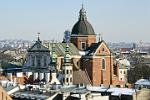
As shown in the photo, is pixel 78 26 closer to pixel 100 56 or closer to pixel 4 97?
pixel 100 56

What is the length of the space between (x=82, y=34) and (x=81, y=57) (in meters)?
3.58

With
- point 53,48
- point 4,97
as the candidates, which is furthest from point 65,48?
point 4,97

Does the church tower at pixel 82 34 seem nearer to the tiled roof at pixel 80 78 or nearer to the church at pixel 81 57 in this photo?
the church at pixel 81 57

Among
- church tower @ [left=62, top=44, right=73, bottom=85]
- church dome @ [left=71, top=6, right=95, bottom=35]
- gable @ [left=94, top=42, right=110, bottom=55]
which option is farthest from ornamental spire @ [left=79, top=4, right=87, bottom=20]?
church tower @ [left=62, top=44, right=73, bottom=85]

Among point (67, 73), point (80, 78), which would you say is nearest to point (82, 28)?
point (80, 78)

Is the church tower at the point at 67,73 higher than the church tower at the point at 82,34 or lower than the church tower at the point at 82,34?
lower

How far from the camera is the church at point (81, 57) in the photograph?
70000 millimetres

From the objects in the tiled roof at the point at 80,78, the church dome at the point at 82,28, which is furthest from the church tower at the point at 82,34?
the tiled roof at the point at 80,78

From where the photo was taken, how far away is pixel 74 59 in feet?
236

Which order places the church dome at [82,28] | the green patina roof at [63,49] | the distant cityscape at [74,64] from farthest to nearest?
the church dome at [82,28] < the green patina roof at [63,49] < the distant cityscape at [74,64]

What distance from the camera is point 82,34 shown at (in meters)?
74.4

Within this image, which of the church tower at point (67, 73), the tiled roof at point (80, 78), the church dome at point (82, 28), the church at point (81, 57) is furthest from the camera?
the church dome at point (82, 28)

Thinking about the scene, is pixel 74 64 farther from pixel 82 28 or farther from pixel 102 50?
pixel 82 28

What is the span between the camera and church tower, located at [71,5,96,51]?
74500 millimetres
